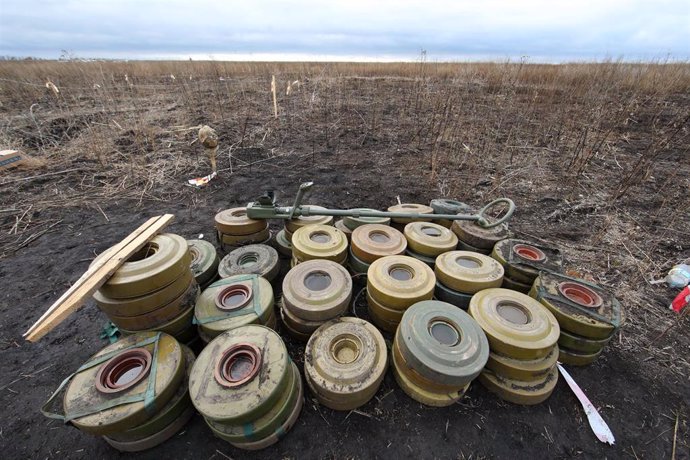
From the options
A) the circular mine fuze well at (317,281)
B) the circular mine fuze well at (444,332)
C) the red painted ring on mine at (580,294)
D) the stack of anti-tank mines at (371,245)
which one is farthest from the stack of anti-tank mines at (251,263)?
the red painted ring on mine at (580,294)

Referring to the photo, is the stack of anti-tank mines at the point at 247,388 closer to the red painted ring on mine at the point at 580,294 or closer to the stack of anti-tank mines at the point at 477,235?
the stack of anti-tank mines at the point at 477,235

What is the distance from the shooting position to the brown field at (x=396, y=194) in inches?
80.4

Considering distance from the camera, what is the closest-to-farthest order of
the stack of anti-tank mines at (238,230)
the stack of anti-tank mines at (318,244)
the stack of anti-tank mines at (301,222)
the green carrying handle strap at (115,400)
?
the green carrying handle strap at (115,400), the stack of anti-tank mines at (318,244), the stack of anti-tank mines at (238,230), the stack of anti-tank mines at (301,222)

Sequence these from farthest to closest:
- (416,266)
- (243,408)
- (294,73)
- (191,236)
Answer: (294,73) < (191,236) < (416,266) < (243,408)

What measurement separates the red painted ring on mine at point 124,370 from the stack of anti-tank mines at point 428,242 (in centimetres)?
236

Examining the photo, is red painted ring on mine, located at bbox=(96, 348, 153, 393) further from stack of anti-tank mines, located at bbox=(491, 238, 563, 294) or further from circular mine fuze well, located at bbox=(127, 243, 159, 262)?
stack of anti-tank mines, located at bbox=(491, 238, 563, 294)

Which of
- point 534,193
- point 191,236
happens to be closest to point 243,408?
point 191,236

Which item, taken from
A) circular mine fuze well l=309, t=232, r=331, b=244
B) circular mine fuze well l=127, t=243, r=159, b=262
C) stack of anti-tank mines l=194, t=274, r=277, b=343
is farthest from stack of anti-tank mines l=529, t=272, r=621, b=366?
circular mine fuze well l=127, t=243, r=159, b=262

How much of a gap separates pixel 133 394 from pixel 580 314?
123 inches

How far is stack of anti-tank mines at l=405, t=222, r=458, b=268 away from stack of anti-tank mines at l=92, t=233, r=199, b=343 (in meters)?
2.06

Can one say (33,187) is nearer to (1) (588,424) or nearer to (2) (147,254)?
(2) (147,254)

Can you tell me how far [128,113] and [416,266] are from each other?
10367 millimetres

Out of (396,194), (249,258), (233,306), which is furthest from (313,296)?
(396,194)

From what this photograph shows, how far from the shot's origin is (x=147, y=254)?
2.24m
